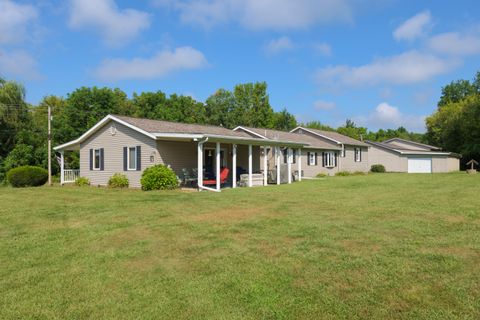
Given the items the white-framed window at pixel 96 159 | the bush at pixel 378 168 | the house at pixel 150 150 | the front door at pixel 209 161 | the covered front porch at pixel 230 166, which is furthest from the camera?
the bush at pixel 378 168

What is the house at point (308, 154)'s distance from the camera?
93.8ft

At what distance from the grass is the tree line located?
26.2 meters

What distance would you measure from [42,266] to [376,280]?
447 centimetres

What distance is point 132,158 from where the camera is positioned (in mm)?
19531

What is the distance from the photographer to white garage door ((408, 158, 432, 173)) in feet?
135

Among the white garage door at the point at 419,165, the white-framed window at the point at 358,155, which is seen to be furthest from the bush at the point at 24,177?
the white garage door at the point at 419,165

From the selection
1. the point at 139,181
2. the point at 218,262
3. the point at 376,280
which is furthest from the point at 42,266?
the point at 139,181

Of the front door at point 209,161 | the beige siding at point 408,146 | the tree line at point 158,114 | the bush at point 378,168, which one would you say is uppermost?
the tree line at point 158,114

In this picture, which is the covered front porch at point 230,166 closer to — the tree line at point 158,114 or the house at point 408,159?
the tree line at point 158,114

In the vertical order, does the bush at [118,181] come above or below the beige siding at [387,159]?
below

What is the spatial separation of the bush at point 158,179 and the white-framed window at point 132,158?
7.12 ft

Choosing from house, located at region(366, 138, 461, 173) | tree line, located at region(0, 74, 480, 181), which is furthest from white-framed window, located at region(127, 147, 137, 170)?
house, located at region(366, 138, 461, 173)

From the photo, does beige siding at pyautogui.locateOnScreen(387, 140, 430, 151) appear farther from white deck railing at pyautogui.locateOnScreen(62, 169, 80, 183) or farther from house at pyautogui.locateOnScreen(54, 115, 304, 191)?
white deck railing at pyautogui.locateOnScreen(62, 169, 80, 183)

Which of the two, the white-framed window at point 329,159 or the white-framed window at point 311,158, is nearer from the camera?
the white-framed window at point 311,158
